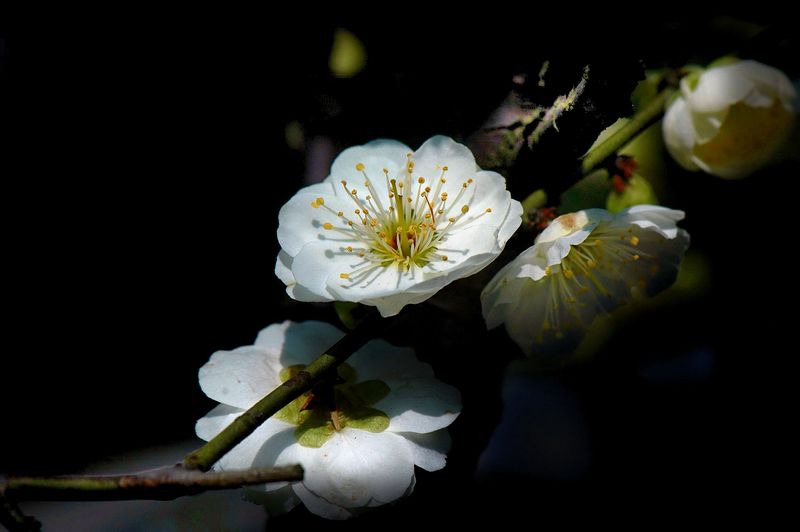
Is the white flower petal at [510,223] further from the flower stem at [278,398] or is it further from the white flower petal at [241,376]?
the white flower petal at [241,376]

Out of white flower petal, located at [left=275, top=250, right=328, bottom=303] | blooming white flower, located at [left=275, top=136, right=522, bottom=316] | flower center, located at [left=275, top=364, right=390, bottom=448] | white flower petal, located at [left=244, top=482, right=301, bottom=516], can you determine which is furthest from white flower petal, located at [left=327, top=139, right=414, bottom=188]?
white flower petal, located at [left=244, top=482, right=301, bottom=516]

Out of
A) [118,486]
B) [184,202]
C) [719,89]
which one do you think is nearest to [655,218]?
[719,89]

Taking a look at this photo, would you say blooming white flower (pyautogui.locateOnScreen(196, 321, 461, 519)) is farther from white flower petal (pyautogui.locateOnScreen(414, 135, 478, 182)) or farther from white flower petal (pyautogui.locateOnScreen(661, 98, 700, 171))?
white flower petal (pyautogui.locateOnScreen(661, 98, 700, 171))

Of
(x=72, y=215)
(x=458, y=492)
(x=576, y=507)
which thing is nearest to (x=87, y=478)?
(x=458, y=492)

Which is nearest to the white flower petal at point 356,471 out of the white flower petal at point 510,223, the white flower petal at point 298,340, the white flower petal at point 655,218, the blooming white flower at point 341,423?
the blooming white flower at point 341,423

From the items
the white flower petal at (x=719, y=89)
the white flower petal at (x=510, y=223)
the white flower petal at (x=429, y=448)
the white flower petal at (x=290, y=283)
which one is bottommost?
the white flower petal at (x=429, y=448)
